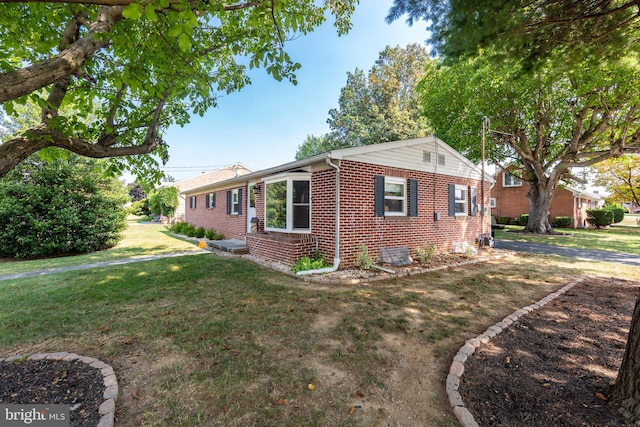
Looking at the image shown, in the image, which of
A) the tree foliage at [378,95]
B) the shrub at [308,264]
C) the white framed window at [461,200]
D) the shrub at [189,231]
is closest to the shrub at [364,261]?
the shrub at [308,264]

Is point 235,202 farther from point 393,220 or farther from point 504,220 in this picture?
point 504,220

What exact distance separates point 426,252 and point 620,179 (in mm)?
28274

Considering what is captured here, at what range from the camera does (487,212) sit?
12.2 m

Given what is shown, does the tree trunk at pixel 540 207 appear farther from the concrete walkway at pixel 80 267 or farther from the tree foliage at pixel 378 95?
the concrete walkway at pixel 80 267

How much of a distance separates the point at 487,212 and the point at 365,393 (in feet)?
40.1

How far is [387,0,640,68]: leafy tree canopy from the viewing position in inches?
132

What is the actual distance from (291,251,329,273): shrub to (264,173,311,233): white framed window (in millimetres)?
1172

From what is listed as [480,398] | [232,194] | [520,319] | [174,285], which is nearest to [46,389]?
[174,285]

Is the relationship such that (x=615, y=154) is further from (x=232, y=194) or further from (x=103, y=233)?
(x=103, y=233)

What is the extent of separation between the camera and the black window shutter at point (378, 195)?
25.6 ft

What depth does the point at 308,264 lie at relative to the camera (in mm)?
7105

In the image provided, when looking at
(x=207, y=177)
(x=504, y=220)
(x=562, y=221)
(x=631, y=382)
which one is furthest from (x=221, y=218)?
(x=562, y=221)

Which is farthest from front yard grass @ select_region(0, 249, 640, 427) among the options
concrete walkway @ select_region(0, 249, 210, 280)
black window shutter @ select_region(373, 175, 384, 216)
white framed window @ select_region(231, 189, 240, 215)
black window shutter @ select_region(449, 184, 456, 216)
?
white framed window @ select_region(231, 189, 240, 215)

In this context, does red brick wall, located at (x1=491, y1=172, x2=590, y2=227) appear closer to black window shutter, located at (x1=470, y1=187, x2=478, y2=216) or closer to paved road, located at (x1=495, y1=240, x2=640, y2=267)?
paved road, located at (x1=495, y1=240, x2=640, y2=267)
